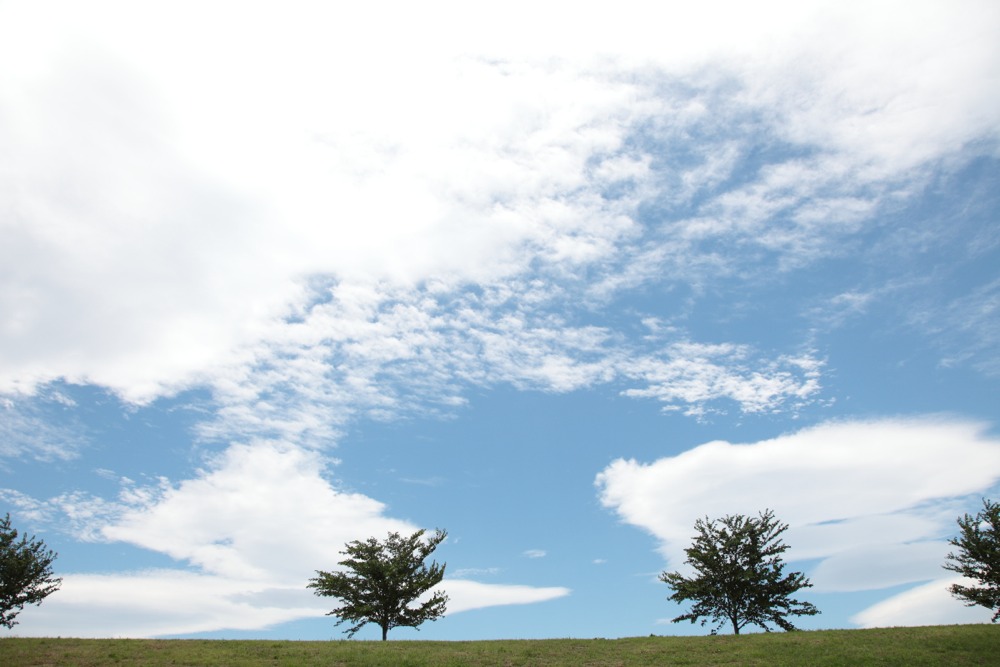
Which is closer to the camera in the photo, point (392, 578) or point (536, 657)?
point (536, 657)

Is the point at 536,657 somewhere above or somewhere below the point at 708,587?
below

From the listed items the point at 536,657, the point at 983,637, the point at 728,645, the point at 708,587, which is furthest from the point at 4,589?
the point at 983,637

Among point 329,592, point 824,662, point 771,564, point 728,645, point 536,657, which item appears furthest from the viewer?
point 771,564

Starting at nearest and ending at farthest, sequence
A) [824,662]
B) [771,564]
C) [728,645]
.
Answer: [824,662] → [728,645] → [771,564]

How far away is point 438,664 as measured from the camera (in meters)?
24.4

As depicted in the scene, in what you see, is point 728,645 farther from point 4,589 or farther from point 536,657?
point 4,589

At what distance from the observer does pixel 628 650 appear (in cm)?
2748

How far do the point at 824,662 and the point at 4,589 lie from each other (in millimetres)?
41045

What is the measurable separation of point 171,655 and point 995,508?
45.2m

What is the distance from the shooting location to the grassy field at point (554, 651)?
2441 cm

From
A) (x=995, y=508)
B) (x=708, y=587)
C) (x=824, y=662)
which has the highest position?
(x=995, y=508)

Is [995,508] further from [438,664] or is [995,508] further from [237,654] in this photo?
[237,654]

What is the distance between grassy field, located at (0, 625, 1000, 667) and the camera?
24.4 meters

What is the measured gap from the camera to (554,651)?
27.2m
